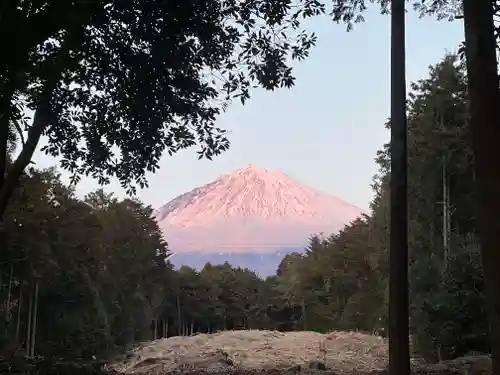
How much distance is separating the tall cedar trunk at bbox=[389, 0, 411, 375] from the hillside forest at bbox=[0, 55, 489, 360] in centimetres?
62

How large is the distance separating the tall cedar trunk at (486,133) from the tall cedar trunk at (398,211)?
213 centimetres

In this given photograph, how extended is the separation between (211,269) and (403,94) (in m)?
54.2

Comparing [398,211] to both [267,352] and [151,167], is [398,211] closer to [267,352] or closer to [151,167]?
[151,167]

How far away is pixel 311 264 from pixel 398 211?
131ft

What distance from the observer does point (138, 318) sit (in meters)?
34.4

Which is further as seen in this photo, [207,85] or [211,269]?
[211,269]

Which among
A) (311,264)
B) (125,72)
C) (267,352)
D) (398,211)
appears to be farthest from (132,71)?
(311,264)

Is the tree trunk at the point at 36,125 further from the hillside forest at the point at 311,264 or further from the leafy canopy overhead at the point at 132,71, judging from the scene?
the hillside forest at the point at 311,264

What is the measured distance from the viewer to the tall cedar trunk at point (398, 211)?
4.45m

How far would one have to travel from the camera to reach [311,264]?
43.9 m

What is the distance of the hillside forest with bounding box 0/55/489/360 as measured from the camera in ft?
37.8

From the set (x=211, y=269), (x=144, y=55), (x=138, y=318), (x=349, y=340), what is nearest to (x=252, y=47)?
(x=144, y=55)

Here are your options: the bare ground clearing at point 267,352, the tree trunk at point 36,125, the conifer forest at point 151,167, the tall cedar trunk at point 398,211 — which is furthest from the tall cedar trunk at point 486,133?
the bare ground clearing at point 267,352

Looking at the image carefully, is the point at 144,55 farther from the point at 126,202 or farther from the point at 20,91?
the point at 126,202
